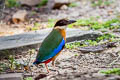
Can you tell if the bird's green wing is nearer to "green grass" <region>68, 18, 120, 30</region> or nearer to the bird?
the bird

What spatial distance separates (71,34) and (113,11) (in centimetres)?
376

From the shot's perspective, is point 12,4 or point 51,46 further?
point 12,4

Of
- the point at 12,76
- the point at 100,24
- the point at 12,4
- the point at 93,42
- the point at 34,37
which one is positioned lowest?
the point at 12,76

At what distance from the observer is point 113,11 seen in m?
10.8

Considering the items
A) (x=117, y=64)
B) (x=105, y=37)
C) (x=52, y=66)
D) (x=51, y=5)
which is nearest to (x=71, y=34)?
(x=105, y=37)

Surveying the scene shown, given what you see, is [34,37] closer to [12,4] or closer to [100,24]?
[100,24]

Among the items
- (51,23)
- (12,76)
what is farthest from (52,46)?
(51,23)

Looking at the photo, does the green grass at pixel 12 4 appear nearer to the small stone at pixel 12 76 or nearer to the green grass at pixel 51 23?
the green grass at pixel 51 23

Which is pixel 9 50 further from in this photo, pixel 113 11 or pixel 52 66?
pixel 113 11

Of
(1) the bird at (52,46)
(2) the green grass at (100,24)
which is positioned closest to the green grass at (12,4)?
(2) the green grass at (100,24)

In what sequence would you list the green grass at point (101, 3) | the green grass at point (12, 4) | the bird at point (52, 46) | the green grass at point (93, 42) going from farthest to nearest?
the green grass at point (12, 4) < the green grass at point (101, 3) < the green grass at point (93, 42) < the bird at point (52, 46)

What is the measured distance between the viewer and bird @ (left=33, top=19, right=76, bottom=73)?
5.02 m

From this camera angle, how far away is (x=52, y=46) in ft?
17.0

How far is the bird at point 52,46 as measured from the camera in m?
5.02
